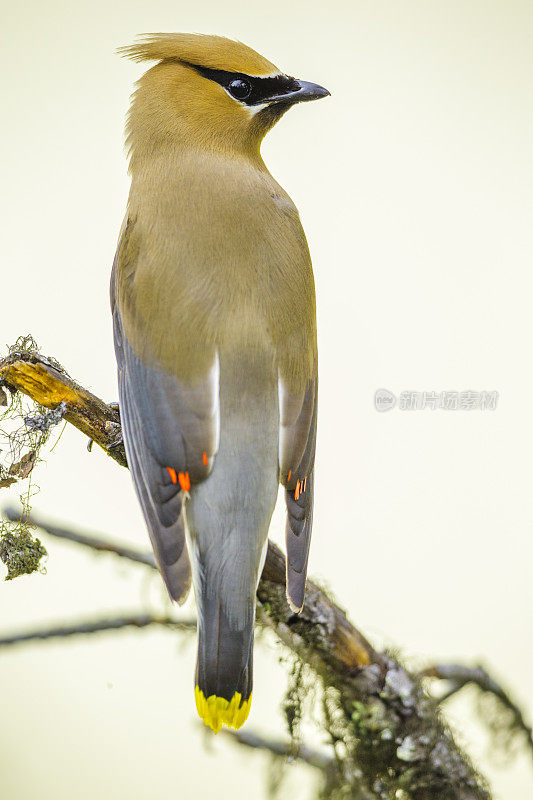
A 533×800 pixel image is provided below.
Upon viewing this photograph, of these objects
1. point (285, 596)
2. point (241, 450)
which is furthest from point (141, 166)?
point (285, 596)

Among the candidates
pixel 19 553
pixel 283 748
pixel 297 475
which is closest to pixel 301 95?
pixel 297 475

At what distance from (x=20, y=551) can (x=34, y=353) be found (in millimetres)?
379

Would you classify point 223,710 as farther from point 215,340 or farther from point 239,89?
point 239,89

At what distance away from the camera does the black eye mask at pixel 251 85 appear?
1823 mm

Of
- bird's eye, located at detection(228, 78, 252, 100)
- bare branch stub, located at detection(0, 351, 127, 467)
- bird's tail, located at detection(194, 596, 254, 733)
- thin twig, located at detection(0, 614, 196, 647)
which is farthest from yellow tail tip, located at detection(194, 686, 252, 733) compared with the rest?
bird's eye, located at detection(228, 78, 252, 100)

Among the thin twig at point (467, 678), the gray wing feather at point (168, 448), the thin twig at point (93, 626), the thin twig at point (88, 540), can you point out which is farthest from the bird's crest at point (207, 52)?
the thin twig at point (467, 678)

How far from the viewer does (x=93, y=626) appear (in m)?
1.83

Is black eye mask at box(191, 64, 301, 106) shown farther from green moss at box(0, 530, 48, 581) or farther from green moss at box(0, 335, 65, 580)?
green moss at box(0, 530, 48, 581)

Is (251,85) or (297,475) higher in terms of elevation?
(251,85)

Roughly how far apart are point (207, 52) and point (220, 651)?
48.5 inches

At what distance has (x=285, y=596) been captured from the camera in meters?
1.72

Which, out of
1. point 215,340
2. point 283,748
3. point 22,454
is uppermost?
point 215,340

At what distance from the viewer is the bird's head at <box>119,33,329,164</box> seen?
1.82 m

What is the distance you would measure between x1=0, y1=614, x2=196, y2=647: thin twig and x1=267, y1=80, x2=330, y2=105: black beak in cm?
116
